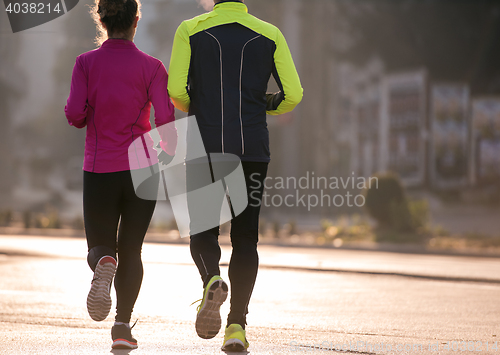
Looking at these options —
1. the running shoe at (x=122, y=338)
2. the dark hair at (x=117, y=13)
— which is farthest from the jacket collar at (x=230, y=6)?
the running shoe at (x=122, y=338)

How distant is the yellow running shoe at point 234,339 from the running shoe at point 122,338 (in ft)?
1.77

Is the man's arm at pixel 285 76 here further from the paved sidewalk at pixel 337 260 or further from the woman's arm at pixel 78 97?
the paved sidewalk at pixel 337 260

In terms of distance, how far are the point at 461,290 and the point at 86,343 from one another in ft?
16.2

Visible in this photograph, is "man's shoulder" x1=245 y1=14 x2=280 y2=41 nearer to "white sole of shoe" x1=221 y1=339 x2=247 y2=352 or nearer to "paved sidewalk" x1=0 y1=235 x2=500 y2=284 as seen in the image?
"white sole of shoe" x1=221 y1=339 x2=247 y2=352

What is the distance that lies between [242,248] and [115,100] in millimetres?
1081

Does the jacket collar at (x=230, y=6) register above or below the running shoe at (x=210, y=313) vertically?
above

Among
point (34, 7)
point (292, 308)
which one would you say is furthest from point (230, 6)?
point (34, 7)

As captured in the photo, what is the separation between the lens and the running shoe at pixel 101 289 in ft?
11.8

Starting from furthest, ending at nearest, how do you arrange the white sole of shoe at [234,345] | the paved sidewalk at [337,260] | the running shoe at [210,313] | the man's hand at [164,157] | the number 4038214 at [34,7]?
the number 4038214 at [34,7], the paved sidewalk at [337,260], the man's hand at [164,157], the white sole of shoe at [234,345], the running shoe at [210,313]

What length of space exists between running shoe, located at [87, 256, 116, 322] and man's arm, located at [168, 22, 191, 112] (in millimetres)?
963

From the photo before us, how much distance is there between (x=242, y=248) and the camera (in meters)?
3.88

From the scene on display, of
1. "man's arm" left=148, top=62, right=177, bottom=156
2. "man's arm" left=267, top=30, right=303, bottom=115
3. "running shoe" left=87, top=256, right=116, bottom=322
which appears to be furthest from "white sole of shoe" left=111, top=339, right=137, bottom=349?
"man's arm" left=267, top=30, right=303, bottom=115

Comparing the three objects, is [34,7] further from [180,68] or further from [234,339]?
[234,339]

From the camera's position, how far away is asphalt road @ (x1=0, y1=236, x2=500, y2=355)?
4203 mm
